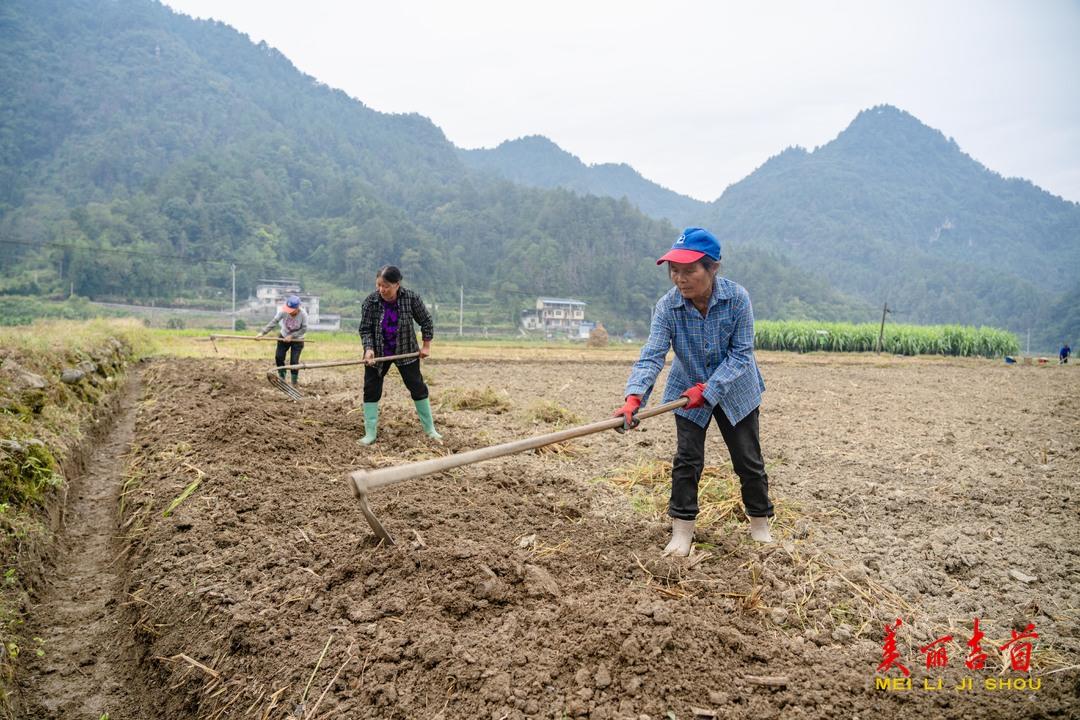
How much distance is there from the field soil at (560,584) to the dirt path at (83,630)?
3 centimetres

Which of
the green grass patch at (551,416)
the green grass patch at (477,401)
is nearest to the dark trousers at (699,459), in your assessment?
the green grass patch at (551,416)

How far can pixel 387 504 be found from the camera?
4.14 meters

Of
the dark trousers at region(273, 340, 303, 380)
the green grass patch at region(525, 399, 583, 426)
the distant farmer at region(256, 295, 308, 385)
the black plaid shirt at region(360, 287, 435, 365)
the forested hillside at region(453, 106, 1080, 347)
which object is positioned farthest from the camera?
the forested hillside at region(453, 106, 1080, 347)

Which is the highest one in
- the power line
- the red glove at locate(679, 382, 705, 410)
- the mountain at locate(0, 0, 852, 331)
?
the mountain at locate(0, 0, 852, 331)

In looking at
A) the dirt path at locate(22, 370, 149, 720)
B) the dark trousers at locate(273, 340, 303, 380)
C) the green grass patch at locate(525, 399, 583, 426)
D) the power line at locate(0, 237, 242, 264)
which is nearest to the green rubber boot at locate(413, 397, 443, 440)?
the green grass patch at locate(525, 399, 583, 426)

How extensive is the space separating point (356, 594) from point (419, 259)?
78.6 metres

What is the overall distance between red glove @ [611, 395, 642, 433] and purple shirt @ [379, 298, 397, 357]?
346 centimetres

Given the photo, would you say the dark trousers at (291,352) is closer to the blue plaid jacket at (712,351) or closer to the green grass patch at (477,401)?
the green grass patch at (477,401)

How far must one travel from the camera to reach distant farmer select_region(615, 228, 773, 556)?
11.2 feet

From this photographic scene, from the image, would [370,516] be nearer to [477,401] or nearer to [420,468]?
[420,468]

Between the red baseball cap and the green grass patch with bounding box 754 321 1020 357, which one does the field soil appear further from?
the green grass patch with bounding box 754 321 1020 357

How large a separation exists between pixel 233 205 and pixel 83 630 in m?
85.2

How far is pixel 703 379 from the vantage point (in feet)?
11.8

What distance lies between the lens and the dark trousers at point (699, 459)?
352 centimetres
